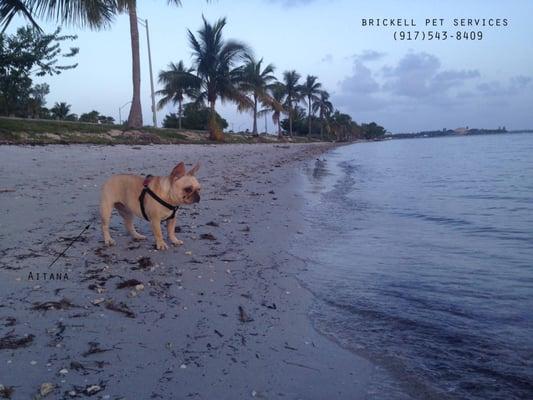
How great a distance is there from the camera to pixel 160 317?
2.78m

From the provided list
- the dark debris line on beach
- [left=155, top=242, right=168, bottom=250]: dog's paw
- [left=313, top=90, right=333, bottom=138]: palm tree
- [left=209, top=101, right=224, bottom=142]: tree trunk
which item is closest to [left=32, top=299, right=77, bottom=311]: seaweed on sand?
the dark debris line on beach

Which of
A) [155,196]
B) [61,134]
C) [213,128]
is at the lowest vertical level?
[155,196]

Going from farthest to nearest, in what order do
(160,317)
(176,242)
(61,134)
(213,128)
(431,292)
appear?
(213,128)
(61,134)
(176,242)
(431,292)
(160,317)

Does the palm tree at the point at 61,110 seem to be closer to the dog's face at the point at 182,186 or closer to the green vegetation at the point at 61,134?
the green vegetation at the point at 61,134

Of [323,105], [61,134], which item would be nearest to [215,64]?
[61,134]

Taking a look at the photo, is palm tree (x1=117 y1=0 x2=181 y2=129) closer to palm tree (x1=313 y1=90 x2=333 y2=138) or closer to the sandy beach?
the sandy beach

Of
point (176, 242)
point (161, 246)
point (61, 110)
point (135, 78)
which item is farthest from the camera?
point (61, 110)

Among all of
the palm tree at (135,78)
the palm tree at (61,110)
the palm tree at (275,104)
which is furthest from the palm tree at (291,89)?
the palm tree at (135,78)

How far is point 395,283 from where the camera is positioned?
375 cm

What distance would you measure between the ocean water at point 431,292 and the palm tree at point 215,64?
23.3 metres

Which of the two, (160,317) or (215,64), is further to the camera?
(215,64)

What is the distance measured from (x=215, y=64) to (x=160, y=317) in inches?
1127

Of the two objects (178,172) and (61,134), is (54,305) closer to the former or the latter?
(178,172)

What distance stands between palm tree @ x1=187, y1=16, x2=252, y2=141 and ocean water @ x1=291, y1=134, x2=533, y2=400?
76.6 ft
